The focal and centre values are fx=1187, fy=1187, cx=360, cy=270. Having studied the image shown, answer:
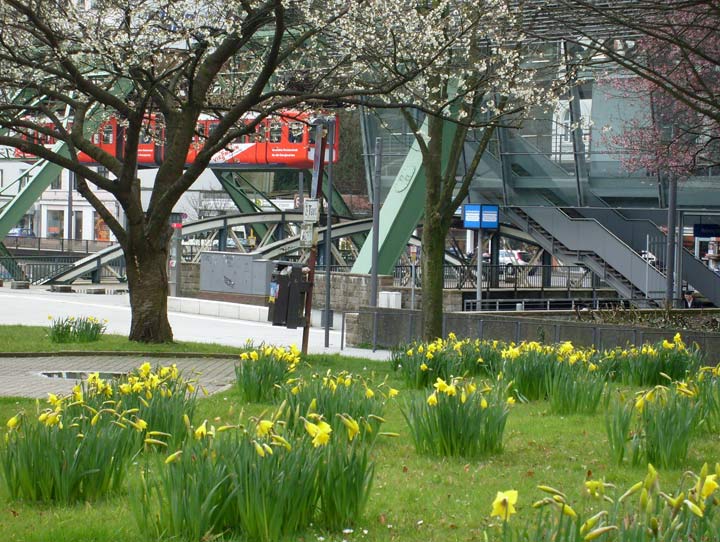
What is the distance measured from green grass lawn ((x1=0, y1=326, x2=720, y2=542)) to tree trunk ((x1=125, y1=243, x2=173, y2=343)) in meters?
6.80

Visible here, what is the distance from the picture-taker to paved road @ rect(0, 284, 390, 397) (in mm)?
14328

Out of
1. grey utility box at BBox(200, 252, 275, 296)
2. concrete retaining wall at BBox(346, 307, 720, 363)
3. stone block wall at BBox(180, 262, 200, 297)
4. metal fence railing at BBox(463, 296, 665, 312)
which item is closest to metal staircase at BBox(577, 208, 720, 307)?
metal fence railing at BBox(463, 296, 665, 312)

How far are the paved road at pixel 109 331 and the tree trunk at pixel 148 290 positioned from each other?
4.73 ft

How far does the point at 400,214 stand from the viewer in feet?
115

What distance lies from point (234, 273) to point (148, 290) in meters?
21.6

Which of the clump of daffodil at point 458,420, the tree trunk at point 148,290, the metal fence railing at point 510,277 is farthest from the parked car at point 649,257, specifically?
the clump of daffodil at point 458,420

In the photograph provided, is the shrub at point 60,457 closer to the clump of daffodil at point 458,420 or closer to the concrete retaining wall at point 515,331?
the clump of daffodil at point 458,420

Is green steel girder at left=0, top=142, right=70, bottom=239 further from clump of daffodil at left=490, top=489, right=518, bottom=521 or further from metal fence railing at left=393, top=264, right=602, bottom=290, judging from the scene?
clump of daffodil at left=490, top=489, right=518, bottom=521

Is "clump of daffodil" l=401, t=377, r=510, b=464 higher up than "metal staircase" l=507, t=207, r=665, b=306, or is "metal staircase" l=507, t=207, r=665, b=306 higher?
"metal staircase" l=507, t=207, r=665, b=306

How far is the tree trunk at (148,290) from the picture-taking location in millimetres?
18344

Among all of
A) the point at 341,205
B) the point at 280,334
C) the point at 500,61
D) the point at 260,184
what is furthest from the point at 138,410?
the point at 260,184

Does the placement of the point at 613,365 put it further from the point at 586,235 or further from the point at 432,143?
the point at 586,235

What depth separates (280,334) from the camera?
28047 mm

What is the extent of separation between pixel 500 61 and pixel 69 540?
51.7 feet
